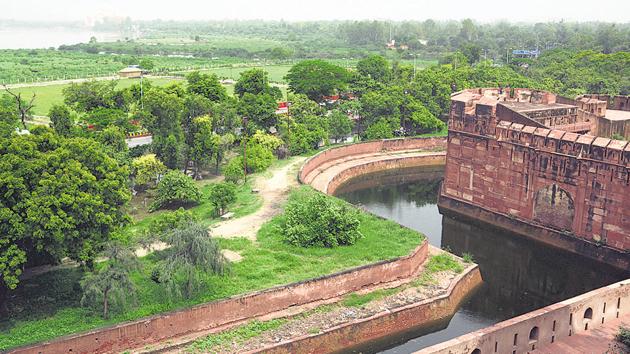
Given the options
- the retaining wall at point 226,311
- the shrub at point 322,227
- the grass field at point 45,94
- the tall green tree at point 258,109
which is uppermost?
the tall green tree at point 258,109

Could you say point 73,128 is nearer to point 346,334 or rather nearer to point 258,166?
point 258,166

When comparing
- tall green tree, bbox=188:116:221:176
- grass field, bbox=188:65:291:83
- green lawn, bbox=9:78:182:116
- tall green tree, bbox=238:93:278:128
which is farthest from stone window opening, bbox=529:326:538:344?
grass field, bbox=188:65:291:83

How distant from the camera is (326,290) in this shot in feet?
80.1

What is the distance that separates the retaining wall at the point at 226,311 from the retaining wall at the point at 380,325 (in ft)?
6.14

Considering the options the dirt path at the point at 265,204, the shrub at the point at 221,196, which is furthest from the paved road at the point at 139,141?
the shrub at the point at 221,196

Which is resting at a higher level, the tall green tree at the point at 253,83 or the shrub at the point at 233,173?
the tall green tree at the point at 253,83

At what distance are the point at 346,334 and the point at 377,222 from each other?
30.5ft

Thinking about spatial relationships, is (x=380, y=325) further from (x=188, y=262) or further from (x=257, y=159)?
(x=257, y=159)

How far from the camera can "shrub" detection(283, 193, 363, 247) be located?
91.6ft

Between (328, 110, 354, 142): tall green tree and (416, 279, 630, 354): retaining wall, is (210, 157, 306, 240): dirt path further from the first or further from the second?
(416, 279, 630, 354): retaining wall

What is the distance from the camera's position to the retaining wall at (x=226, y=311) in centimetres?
1973

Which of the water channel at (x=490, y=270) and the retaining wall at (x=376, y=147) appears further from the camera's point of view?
the retaining wall at (x=376, y=147)

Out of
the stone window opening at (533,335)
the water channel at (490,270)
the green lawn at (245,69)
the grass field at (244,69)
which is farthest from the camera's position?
the green lawn at (245,69)

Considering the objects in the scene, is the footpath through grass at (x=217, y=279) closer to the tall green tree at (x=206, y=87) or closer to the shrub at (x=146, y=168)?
the shrub at (x=146, y=168)
